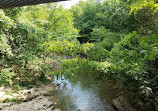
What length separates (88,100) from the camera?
6.71m

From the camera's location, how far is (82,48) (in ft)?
14.8

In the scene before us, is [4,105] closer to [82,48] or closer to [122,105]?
[82,48]

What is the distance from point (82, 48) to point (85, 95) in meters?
3.87

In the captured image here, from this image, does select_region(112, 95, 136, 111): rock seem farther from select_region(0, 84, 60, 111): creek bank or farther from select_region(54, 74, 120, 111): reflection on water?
select_region(0, 84, 60, 111): creek bank

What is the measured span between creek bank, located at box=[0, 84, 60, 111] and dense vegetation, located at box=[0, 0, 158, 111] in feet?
3.00

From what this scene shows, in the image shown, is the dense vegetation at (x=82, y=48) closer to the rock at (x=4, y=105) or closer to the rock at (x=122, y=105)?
the rock at (x=122, y=105)

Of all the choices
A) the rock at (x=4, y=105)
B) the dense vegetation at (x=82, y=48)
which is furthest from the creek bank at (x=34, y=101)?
the dense vegetation at (x=82, y=48)

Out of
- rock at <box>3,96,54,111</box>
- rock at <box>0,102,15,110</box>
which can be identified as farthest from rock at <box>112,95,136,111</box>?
rock at <box>0,102,15,110</box>

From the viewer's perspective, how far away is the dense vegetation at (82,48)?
4242 mm

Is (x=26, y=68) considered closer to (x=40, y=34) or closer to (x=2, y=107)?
(x=40, y=34)

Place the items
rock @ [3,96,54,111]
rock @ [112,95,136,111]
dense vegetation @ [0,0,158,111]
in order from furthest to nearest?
rock @ [112,95,136,111]
rock @ [3,96,54,111]
dense vegetation @ [0,0,158,111]

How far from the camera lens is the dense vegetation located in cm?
424

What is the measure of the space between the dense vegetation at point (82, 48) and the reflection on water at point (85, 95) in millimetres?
1163

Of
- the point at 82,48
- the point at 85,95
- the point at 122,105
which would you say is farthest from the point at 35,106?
the point at 122,105
